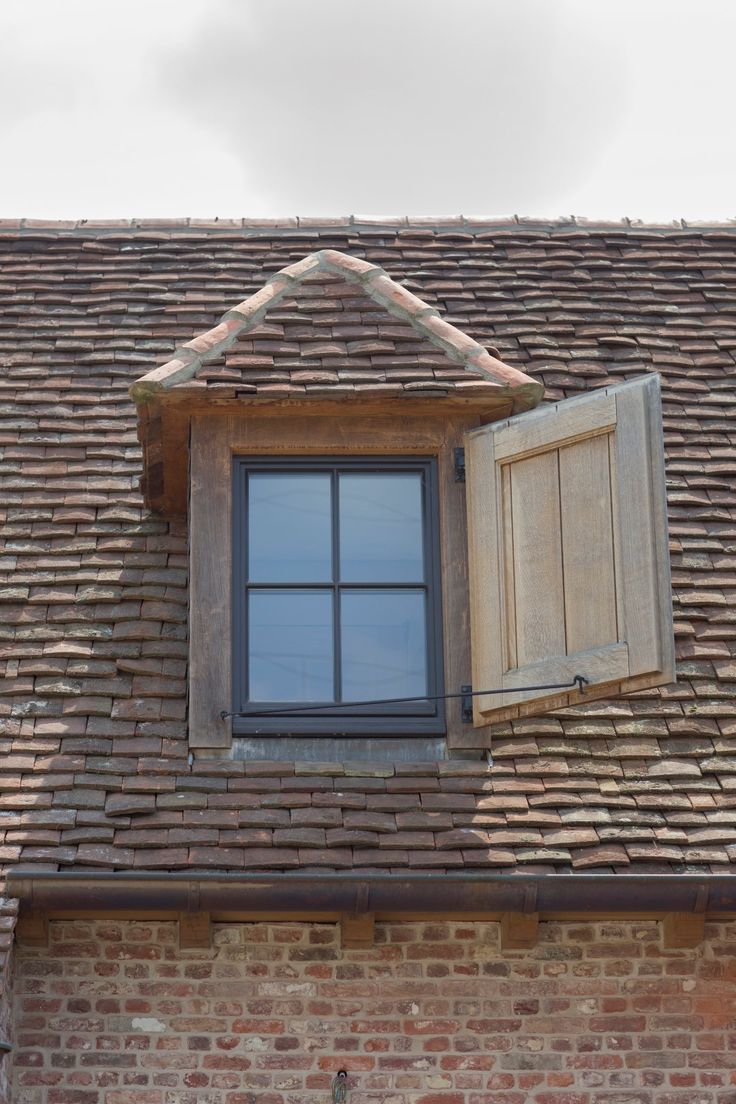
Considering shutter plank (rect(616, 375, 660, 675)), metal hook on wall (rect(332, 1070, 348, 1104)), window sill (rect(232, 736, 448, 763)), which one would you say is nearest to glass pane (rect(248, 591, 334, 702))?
window sill (rect(232, 736, 448, 763))

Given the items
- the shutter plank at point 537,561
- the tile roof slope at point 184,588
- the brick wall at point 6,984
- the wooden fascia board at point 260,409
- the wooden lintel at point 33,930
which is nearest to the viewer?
the brick wall at point 6,984

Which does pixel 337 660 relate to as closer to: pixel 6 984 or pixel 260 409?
pixel 260 409

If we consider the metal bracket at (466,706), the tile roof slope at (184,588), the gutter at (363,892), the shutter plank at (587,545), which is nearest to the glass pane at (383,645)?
the metal bracket at (466,706)

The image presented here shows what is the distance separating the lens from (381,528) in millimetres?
7352

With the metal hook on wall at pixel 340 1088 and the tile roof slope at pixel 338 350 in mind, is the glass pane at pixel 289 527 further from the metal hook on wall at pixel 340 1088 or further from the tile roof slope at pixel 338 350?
the metal hook on wall at pixel 340 1088

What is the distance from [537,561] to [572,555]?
0.16 metres

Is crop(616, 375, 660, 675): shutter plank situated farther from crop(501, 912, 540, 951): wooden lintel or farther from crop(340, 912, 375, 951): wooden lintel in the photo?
crop(340, 912, 375, 951): wooden lintel

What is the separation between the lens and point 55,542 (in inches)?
308

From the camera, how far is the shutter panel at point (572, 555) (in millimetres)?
6559

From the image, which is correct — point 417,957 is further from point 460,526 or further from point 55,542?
point 55,542

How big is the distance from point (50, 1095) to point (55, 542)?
2418 mm

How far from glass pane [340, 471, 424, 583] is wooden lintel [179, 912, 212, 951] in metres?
1.49

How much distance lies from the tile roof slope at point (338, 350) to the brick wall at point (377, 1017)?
2.18 metres

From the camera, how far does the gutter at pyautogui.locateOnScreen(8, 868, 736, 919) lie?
646 centimetres
